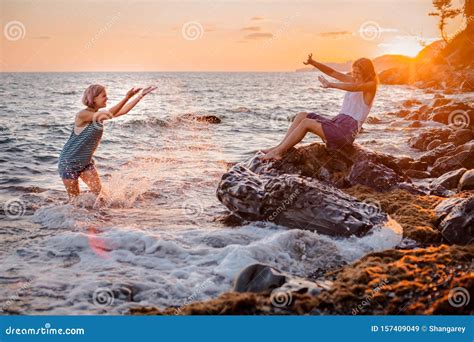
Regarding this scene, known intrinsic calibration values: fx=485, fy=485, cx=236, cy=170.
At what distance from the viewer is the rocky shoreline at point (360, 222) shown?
4258mm

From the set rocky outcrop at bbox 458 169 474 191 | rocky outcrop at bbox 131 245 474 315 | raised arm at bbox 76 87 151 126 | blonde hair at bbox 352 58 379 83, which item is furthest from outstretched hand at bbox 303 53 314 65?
rocky outcrop at bbox 131 245 474 315

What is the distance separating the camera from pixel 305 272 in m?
5.30

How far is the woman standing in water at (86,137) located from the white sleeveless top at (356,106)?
10.7ft

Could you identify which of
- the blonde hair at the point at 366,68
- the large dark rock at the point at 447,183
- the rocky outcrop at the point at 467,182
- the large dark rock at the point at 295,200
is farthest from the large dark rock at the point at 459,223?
the blonde hair at the point at 366,68

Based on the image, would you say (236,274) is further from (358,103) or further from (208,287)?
(358,103)

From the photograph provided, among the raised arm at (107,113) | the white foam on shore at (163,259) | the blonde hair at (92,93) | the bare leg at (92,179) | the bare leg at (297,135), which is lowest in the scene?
the white foam on shore at (163,259)

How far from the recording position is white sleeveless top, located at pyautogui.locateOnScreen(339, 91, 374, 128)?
812 cm

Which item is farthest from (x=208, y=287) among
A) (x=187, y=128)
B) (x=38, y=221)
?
(x=187, y=128)

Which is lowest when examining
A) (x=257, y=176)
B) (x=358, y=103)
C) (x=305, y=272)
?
(x=305, y=272)

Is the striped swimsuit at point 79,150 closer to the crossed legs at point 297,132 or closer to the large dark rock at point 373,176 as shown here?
the crossed legs at point 297,132

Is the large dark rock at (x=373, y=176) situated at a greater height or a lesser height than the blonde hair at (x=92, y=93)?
lesser

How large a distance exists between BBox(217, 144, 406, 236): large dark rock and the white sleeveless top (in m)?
1.00

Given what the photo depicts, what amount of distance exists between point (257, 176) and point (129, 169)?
5273 millimetres

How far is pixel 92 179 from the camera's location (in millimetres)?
7660
